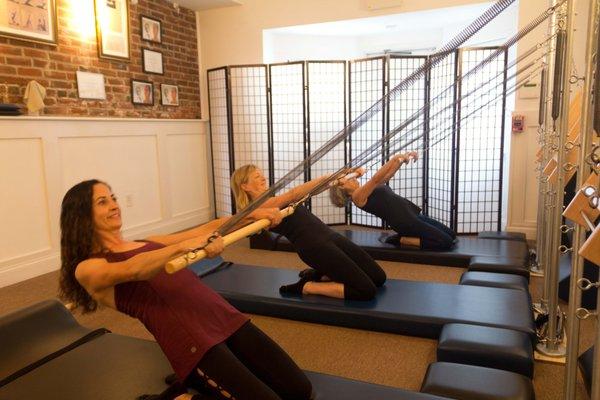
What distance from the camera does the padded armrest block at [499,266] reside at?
349 centimetres

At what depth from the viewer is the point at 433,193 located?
18.2 ft

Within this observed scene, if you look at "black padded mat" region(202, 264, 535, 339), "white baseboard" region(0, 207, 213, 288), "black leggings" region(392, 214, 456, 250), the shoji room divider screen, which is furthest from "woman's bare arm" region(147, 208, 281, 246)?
the shoji room divider screen

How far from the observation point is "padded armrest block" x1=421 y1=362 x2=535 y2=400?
177 cm

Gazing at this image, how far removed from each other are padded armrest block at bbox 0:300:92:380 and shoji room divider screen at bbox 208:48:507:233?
334 cm

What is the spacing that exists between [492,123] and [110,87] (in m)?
4.19

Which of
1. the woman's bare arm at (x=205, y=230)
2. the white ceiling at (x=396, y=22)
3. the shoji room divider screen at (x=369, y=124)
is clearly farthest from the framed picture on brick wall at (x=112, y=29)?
the woman's bare arm at (x=205, y=230)

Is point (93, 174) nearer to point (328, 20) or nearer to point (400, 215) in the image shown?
point (400, 215)

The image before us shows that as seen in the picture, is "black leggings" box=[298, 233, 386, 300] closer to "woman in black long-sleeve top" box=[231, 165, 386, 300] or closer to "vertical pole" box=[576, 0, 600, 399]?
"woman in black long-sleeve top" box=[231, 165, 386, 300]

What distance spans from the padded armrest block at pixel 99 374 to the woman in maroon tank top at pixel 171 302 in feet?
1.01

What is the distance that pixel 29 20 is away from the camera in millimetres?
4129

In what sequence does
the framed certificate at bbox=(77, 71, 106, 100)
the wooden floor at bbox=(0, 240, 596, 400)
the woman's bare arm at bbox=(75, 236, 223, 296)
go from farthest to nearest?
the framed certificate at bbox=(77, 71, 106, 100) < the wooden floor at bbox=(0, 240, 596, 400) < the woman's bare arm at bbox=(75, 236, 223, 296)

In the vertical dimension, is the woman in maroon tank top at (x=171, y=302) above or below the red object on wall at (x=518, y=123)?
below

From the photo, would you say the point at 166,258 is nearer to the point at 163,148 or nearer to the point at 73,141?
the point at 73,141

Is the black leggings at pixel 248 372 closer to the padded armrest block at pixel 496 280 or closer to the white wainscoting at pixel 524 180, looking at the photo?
the padded armrest block at pixel 496 280
